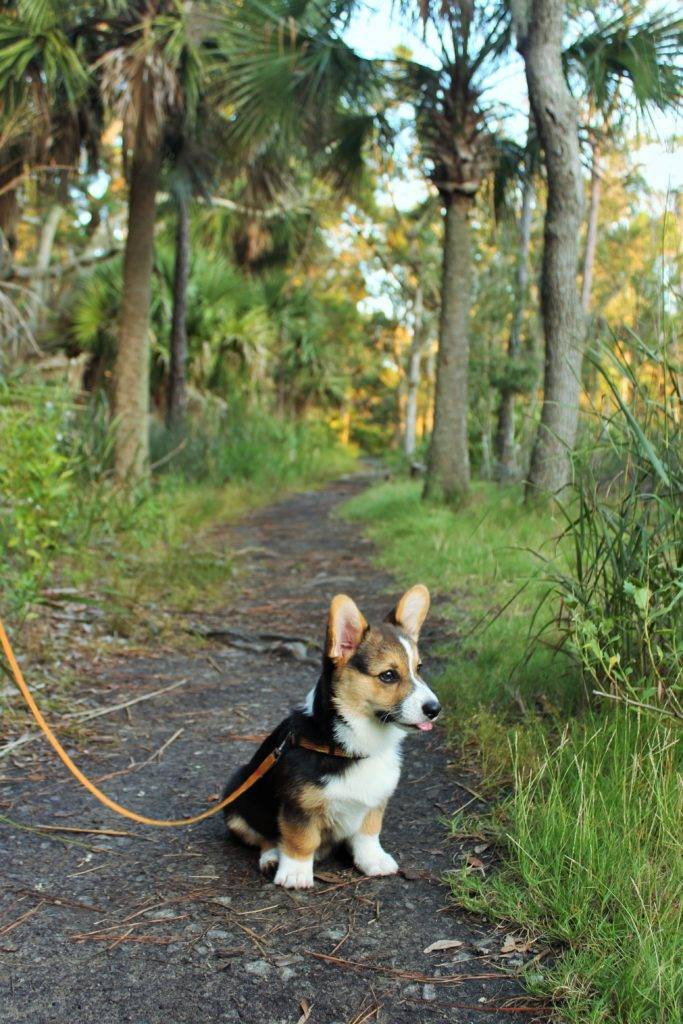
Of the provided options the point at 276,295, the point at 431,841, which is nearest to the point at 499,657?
the point at 431,841

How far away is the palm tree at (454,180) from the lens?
10047mm

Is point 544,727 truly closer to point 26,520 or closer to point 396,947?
point 396,947

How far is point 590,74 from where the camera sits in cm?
909

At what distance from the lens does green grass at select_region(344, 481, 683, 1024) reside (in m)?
2.20

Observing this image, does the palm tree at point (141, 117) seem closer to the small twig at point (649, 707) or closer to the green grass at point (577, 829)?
the green grass at point (577, 829)

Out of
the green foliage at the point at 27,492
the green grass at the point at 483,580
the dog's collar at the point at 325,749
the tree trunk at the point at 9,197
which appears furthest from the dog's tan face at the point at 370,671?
the tree trunk at the point at 9,197

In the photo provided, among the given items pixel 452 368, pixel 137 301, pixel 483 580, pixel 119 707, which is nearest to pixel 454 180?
pixel 452 368

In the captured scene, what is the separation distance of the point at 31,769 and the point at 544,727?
2.12 m

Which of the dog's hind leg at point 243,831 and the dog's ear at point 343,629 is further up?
the dog's ear at point 343,629

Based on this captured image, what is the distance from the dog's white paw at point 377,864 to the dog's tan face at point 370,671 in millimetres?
533

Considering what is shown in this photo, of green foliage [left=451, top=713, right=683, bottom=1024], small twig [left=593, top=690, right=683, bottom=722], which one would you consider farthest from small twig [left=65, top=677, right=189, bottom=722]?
small twig [left=593, top=690, right=683, bottom=722]

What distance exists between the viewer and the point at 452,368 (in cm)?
1077

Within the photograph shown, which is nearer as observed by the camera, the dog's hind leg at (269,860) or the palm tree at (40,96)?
the dog's hind leg at (269,860)

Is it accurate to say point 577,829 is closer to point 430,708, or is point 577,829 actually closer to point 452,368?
point 430,708
